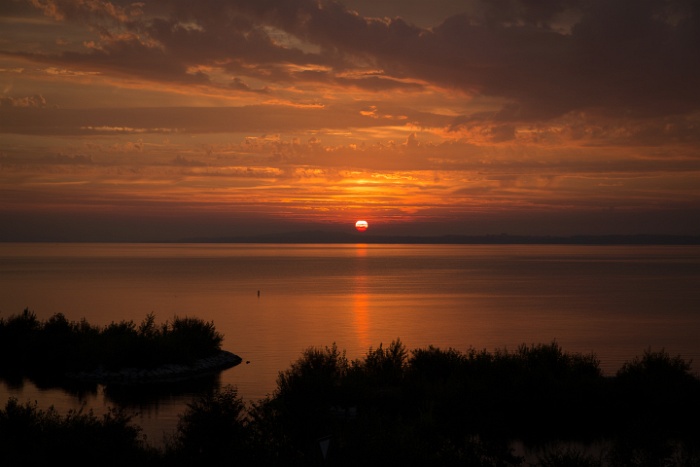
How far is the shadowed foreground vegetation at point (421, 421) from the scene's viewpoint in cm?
1750

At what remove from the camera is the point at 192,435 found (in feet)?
61.7

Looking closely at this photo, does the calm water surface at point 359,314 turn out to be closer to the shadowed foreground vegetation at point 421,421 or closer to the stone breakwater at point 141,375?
the stone breakwater at point 141,375

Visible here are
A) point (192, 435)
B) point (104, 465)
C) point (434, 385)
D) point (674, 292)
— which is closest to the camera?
point (104, 465)

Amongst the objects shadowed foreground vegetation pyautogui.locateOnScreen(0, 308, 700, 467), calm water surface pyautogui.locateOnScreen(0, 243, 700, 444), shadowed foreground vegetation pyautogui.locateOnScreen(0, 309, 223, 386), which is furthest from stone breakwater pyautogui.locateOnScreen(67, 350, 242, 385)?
shadowed foreground vegetation pyautogui.locateOnScreen(0, 308, 700, 467)

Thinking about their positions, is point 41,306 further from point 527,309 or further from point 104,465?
point 104,465

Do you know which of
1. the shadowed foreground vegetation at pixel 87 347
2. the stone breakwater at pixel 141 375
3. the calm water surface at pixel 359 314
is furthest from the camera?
the calm water surface at pixel 359 314

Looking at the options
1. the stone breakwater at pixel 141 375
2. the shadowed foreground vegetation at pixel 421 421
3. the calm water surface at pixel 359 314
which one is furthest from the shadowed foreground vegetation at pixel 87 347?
the shadowed foreground vegetation at pixel 421 421

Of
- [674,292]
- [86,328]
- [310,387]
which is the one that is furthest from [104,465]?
[674,292]

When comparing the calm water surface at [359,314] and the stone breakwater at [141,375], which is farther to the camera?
the calm water surface at [359,314]

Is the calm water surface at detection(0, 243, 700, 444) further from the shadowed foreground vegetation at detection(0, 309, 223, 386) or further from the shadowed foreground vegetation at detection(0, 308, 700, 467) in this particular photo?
the shadowed foreground vegetation at detection(0, 308, 700, 467)

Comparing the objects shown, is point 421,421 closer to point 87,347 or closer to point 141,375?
point 141,375

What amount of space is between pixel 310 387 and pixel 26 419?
9.33 m

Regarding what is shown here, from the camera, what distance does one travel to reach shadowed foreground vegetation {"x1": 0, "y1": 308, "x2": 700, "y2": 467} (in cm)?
1750

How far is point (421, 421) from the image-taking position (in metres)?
21.8
